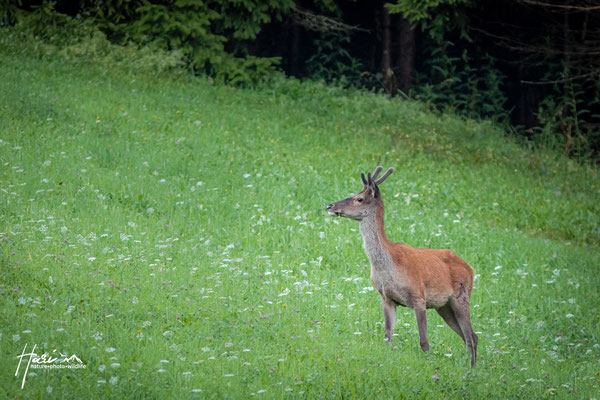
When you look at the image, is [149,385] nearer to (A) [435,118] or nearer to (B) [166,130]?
(B) [166,130]

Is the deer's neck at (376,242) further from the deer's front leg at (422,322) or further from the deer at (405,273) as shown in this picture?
the deer's front leg at (422,322)

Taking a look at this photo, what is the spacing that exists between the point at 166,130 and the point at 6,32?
7.82 m

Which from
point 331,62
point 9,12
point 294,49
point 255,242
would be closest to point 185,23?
point 9,12

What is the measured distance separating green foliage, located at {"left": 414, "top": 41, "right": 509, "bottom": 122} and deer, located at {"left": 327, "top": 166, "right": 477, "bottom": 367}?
1745 centimetres

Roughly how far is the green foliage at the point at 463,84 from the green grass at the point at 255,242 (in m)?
3.94

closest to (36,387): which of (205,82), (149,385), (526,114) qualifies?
(149,385)

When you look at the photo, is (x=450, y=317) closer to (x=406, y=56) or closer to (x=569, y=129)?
(x=569, y=129)

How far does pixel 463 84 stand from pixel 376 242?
65.0 ft

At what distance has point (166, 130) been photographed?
17062 millimetres

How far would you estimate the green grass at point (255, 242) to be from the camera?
7.02 metres

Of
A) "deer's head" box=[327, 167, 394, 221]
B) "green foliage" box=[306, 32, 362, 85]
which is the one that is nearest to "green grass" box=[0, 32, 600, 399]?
"deer's head" box=[327, 167, 394, 221]

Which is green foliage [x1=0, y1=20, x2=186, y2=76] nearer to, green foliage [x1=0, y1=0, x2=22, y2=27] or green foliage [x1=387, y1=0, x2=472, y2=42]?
green foliage [x1=0, y1=0, x2=22, y2=27]

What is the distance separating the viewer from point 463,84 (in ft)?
86.8

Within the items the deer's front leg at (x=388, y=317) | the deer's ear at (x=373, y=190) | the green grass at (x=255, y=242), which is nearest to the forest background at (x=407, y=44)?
the green grass at (x=255, y=242)
